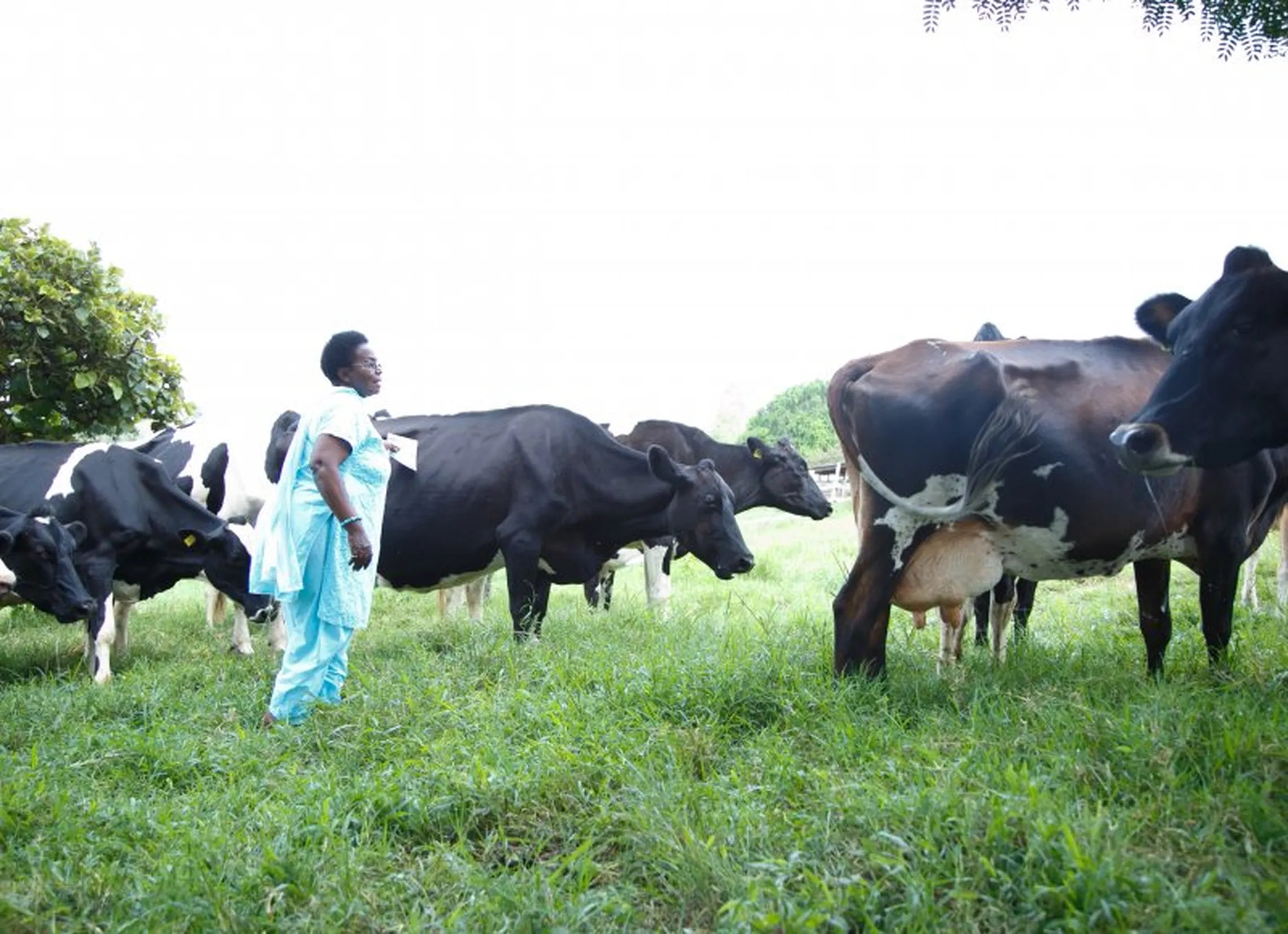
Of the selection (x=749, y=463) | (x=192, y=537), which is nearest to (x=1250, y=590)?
(x=749, y=463)

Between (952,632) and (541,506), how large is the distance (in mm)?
3069

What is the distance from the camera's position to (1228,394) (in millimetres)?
4129

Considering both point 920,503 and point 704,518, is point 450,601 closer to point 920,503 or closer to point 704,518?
point 704,518

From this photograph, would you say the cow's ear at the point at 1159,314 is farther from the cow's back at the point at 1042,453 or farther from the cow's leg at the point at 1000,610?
the cow's leg at the point at 1000,610

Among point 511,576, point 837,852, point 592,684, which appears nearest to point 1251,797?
point 837,852

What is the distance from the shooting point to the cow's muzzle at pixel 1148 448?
411 cm

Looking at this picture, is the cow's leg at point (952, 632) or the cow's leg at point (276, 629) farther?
the cow's leg at point (276, 629)

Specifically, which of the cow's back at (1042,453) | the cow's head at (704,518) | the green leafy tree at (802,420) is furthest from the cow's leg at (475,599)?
the green leafy tree at (802,420)

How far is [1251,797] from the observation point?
A: 10.0 feet

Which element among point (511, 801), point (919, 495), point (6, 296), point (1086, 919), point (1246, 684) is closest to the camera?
point (1086, 919)

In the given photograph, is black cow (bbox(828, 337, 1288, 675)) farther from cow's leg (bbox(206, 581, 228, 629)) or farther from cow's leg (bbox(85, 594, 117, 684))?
cow's leg (bbox(206, 581, 228, 629))

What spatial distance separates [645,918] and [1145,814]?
1535mm

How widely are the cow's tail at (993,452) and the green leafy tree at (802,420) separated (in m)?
29.7

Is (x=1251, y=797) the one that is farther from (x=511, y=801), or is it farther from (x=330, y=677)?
(x=330, y=677)
